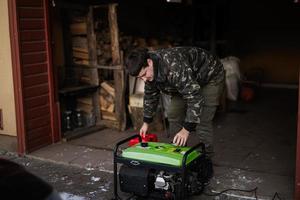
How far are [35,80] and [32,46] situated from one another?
1.47 feet

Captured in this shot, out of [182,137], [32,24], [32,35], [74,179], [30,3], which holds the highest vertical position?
[30,3]

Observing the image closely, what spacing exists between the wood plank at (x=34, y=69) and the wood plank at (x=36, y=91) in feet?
0.65

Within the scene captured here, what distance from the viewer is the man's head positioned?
13.3ft

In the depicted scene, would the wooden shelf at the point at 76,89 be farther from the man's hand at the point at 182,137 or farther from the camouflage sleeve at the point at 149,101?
the man's hand at the point at 182,137

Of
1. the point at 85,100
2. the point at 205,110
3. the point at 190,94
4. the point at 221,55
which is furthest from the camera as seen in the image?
the point at 221,55

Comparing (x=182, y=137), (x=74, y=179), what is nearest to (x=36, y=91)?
(x=74, y=179)

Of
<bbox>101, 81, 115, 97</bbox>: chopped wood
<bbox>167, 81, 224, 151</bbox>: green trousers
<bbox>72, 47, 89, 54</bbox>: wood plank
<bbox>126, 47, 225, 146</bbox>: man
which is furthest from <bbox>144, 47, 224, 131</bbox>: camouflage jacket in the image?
<bbox>72, 47, 89, 54</bbox>: wood plank

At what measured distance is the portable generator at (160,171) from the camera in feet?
13.0

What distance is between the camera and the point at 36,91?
6.16 m

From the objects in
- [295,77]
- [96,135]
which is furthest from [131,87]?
[295,77]

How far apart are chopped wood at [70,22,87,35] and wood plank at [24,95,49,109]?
1516 millimetres

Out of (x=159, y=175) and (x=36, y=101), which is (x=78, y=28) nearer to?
(x=36, y=101)

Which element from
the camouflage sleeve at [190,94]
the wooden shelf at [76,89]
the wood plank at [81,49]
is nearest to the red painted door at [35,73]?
the wooden shelf at [76,89]

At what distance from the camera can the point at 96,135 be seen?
23.2ft
